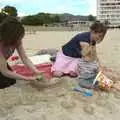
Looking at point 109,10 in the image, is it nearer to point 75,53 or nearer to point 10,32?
point 75,53

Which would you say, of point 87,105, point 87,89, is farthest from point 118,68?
point 87,105

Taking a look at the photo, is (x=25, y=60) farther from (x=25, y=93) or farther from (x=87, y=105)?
(x=87, y=105)

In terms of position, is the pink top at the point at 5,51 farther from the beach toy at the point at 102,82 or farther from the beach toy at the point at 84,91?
the beach toy at the point at 102,82

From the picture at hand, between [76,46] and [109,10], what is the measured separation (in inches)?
4372

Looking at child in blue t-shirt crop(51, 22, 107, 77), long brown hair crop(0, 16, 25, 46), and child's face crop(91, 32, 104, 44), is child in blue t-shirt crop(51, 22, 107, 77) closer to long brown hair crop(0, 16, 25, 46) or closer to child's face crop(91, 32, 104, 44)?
child's face crop(91, 32, 104, 44)

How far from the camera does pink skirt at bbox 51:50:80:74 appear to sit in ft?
21.7

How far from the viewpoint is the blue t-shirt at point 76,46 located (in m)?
6.44

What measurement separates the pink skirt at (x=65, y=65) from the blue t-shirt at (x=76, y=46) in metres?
0.07

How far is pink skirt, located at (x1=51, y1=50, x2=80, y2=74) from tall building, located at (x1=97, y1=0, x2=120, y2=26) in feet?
326

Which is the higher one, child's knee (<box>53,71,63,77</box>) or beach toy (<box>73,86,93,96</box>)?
child's knee (<box>53,71,63,77</box>)

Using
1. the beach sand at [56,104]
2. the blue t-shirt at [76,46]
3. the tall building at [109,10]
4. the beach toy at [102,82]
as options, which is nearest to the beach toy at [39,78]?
the beach sand at [56,104]

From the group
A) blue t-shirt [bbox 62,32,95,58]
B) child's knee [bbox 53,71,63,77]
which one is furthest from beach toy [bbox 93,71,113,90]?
child's knee [bbox 53,71,63,77]

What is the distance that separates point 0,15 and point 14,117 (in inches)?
53.8

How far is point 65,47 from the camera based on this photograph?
6.84 meters
